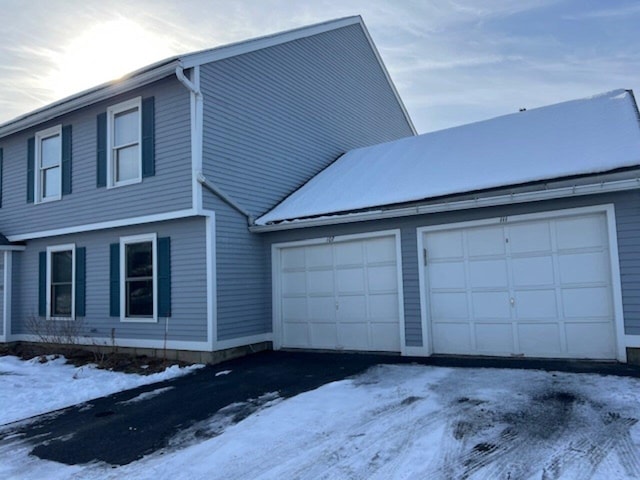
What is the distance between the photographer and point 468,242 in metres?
8.43

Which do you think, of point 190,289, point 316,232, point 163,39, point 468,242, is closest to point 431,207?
point 468,242

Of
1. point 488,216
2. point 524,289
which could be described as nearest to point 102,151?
point 488,216

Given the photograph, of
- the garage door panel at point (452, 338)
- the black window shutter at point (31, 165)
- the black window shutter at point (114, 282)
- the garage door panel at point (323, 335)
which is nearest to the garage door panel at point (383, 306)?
the garage door panel at point (452, 338)

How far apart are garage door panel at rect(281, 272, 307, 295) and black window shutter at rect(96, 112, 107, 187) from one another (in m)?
4.52

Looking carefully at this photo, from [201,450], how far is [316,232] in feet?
19.2

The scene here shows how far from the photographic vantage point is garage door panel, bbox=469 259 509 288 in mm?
8141

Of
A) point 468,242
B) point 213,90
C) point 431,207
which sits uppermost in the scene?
point 213,90

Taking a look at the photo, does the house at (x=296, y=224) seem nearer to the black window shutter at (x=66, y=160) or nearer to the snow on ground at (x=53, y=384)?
the black window shutter at (x=66, y=160)

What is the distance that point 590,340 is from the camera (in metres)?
7.43

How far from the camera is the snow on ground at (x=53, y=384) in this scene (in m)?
6.87

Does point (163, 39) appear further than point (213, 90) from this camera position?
Yes

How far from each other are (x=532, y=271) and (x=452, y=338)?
5.99 feet

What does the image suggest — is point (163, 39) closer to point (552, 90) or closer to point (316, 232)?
point (316, 232)

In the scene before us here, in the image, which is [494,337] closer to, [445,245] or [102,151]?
[445,245]
